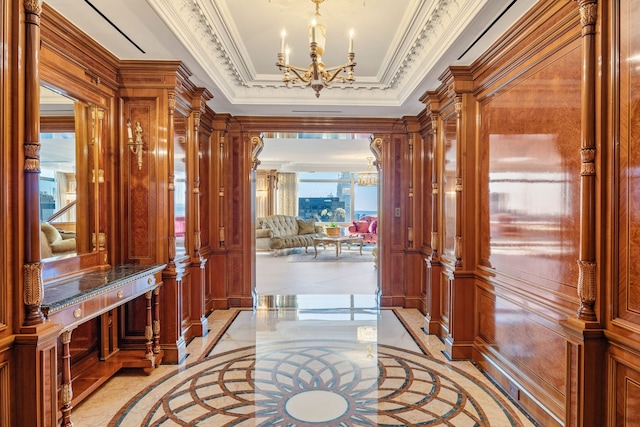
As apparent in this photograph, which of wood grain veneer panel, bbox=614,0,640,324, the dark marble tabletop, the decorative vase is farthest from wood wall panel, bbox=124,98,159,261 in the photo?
the decorative vase

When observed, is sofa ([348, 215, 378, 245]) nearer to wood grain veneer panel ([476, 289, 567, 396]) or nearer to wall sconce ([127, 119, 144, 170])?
wood grain veneer panel ([476, 289, 567, 396])

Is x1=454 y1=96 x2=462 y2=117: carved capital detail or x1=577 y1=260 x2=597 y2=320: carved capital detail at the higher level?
x1=454 y1=96 x2=462 y2=117: carved capital detail

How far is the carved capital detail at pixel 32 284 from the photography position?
5.73 feet

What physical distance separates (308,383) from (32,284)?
6.33 feet

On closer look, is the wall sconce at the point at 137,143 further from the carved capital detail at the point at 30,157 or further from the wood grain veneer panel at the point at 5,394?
the wood grain veneer panel at the point at 5,394

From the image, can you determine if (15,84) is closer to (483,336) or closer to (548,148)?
(548,148)

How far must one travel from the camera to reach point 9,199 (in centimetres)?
171

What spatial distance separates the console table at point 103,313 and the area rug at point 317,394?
316mm

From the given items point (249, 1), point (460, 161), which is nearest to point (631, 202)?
point (460, 161)

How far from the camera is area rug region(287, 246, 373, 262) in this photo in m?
9.66

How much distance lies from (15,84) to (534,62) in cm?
286

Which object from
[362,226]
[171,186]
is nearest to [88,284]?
[171,186]

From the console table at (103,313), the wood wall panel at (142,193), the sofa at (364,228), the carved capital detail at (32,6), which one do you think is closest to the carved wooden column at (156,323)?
the console table at (103,313)

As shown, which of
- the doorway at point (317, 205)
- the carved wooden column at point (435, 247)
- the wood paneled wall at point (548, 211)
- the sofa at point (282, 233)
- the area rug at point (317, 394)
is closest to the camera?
the wood paneled wall at point (548, 211)
